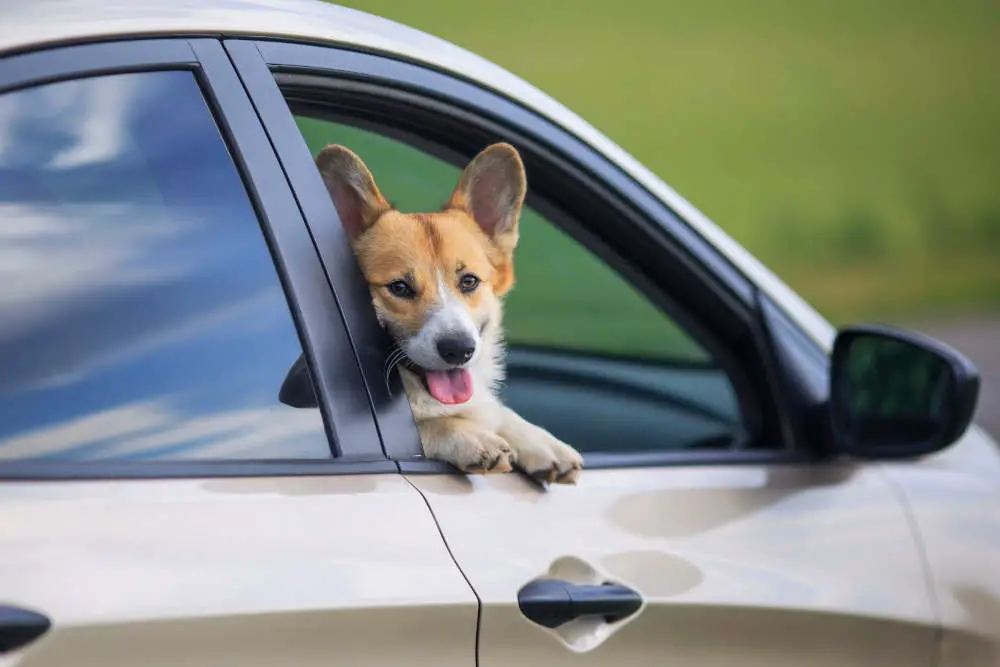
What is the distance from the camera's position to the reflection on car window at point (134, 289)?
174 cm

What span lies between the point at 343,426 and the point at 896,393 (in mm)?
1205

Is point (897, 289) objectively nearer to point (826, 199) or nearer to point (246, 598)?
point (826, 199)

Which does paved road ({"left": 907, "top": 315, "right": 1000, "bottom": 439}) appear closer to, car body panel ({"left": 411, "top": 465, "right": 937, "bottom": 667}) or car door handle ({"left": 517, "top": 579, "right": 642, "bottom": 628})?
car body panel ({"left": 411, "top": 465, "right": 937, "bottom": 667})

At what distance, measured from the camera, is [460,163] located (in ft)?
8.34

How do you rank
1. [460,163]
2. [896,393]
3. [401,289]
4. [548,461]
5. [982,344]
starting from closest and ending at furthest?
1. [548,461]
2. [401,289]
3. [460,163]
4. [896,393]
5. [982,344]

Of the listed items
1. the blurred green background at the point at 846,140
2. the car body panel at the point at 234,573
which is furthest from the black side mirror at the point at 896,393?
the blurred green background at the point at 846,140

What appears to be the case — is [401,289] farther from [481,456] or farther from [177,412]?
[177,412]

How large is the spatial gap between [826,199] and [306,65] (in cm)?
1093

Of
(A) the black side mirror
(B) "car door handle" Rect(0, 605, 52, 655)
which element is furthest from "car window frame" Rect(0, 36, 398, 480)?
(A) the black side mirror

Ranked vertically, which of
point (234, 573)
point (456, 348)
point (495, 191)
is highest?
point (495, 191)

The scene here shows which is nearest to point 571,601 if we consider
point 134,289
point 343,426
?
point 343,426

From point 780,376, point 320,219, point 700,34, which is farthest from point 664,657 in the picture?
point 700,34

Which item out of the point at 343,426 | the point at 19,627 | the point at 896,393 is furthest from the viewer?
the point at 896,393

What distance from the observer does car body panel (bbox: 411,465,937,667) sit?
2031 millimetres
